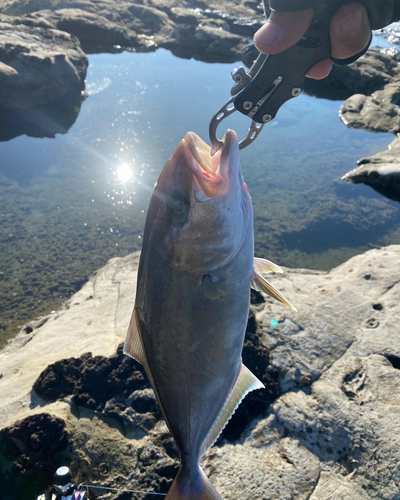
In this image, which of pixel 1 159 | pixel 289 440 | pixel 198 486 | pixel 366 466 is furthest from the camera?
pixel 1 159

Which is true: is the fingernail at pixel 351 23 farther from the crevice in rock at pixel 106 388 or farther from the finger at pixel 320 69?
the crevice in rock at pixel 106 388

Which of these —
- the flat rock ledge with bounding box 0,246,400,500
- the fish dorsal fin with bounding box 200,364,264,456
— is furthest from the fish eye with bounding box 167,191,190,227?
the flat rock ledge with bounding box 0,246,400,500

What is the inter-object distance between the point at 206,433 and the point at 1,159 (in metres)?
8.05

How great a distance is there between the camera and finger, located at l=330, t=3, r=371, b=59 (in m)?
2.33

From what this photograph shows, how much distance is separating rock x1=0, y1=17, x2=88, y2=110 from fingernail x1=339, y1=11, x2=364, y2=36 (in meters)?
9.49

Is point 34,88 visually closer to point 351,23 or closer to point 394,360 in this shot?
point 351,23

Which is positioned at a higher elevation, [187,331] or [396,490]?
[187,331]

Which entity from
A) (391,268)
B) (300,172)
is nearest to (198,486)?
(391,268)

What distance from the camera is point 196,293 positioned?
80.2 inches

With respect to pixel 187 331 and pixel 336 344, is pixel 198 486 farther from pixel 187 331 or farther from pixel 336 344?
pixel 336 344

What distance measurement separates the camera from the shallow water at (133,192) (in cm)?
642

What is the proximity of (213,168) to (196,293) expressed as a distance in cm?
69

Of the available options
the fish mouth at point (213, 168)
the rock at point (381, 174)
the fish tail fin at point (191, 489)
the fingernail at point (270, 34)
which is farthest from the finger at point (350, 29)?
the rock at point (381, 174)

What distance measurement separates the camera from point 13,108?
9.66 m
